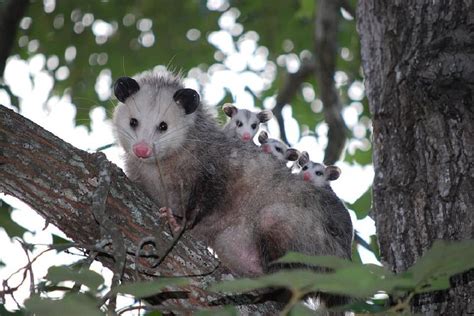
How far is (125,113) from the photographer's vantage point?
3365 millimetres

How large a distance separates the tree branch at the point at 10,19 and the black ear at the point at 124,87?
1188 mm

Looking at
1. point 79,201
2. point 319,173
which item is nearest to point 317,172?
point 319,173

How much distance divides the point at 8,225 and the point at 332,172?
63.4 inches

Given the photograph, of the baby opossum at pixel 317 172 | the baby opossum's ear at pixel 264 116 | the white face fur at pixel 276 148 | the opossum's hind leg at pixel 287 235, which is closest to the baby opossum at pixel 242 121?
the baby opossum's ear at pixel 264 116

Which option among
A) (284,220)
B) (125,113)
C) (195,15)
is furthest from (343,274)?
(195,15)

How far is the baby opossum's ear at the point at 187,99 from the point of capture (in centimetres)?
336

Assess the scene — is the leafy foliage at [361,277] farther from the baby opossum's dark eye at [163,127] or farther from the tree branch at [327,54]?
the tree branch at [327,54]

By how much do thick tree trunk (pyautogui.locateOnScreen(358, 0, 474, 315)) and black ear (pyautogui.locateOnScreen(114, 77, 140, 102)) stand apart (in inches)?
43.8

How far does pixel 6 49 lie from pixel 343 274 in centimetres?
341

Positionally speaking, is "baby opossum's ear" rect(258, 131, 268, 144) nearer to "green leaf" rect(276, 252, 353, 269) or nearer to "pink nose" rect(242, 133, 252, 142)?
"pink nose" rect(242, 133, 252, 142)

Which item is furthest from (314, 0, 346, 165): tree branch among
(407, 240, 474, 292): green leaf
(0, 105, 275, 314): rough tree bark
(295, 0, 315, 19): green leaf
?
(407, 240, 474, 292): green leaf

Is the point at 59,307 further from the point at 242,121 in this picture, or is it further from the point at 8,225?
the point at 242,121

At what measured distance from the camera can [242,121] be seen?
3977 millimetres

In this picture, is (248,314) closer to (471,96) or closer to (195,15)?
(471,96)
